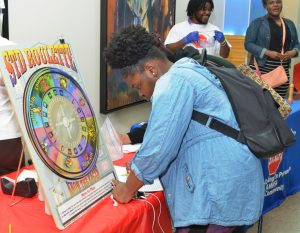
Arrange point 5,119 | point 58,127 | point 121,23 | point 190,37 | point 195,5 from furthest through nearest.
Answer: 1. point 195,5
2. point 190,37
3. point 121,23
4. point 5,119
5. point 58,127

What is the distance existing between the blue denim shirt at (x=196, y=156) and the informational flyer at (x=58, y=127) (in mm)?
219

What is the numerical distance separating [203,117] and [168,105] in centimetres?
12

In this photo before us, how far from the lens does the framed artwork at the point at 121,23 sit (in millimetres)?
2768

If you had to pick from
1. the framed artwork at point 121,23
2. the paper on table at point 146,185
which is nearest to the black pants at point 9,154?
the paper on table at point 146,185

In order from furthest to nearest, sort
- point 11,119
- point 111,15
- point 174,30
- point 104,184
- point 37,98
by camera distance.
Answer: point 174,30 < point 111,15 < point 11,119 < point 104,184 < point 37,98

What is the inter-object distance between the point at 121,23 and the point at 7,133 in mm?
1456

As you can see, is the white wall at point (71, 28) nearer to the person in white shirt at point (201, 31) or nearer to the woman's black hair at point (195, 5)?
the person in white shirt at point (201, 31)

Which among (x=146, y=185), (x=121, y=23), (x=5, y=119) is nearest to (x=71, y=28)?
(x=121, y=23)

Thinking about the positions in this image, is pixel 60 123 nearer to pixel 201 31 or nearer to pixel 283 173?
pixel 283 173

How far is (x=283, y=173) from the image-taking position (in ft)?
9.06

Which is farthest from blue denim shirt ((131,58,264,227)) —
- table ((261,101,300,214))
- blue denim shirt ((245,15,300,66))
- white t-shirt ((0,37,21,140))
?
blue denim shirt ((245,15,300,66))

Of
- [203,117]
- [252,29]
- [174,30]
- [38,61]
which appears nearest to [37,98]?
[38,61]

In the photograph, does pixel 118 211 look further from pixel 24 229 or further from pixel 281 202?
pixel 281 202

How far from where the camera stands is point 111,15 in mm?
2783
